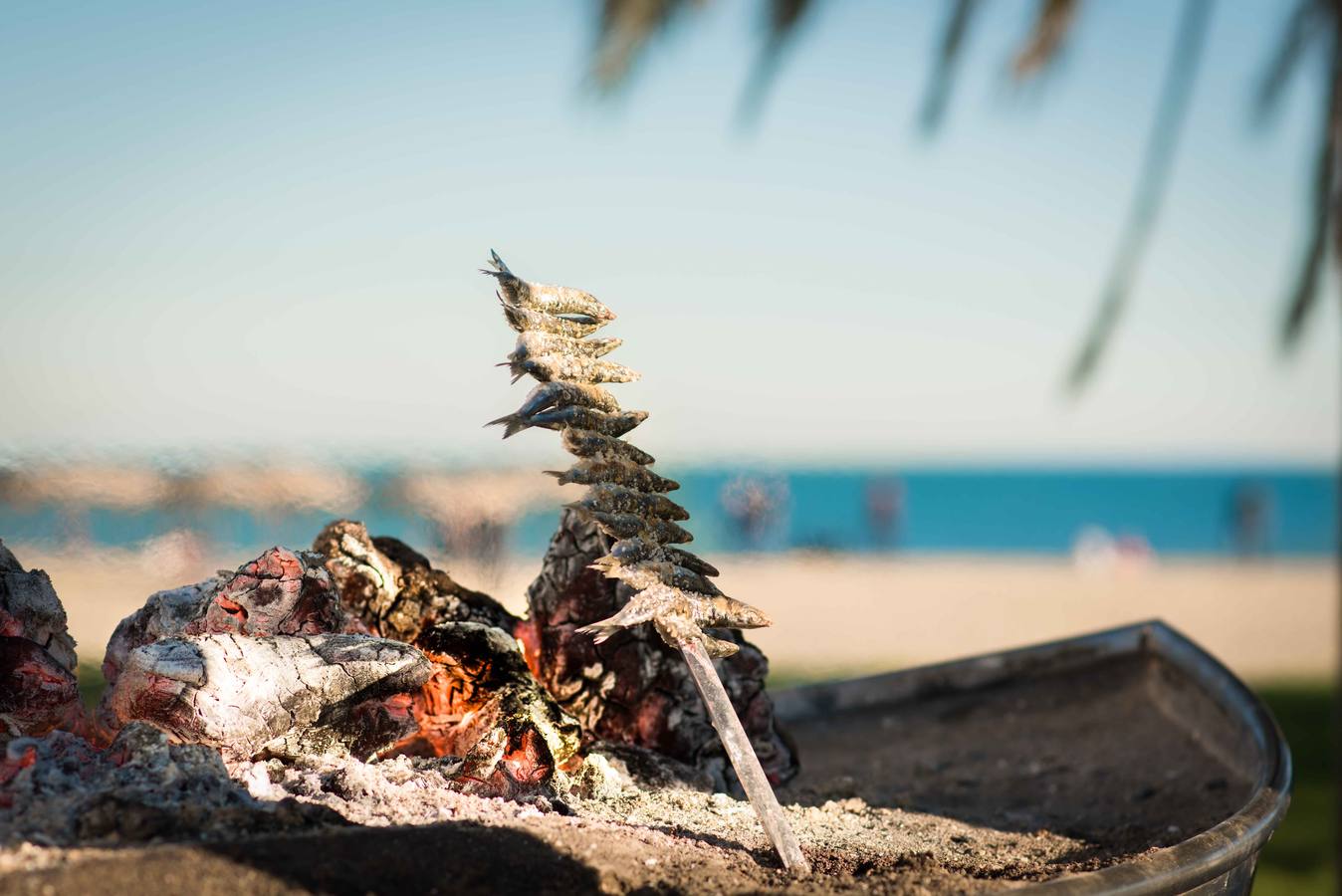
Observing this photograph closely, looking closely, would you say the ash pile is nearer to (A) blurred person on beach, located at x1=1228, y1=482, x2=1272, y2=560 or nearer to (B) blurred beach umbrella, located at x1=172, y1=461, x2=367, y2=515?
(B) blurred beach umbrella, located at x1=172, y1=461, x2=367, y2=515

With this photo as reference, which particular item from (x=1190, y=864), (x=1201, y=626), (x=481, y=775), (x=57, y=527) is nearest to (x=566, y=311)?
(x=481, y=775)

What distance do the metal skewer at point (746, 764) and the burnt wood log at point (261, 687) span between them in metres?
0.56

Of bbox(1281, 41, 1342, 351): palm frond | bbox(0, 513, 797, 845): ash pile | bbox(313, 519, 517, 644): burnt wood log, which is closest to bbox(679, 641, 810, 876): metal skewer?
bbox(0, 513, 797, 845): ash pile

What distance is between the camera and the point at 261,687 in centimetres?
207

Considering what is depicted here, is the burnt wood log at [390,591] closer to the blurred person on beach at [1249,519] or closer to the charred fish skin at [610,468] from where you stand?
the charred fish skin at [610,468]

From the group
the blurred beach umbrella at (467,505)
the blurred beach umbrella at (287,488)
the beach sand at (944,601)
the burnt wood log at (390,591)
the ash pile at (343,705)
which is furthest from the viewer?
the beach sand at (944,601)

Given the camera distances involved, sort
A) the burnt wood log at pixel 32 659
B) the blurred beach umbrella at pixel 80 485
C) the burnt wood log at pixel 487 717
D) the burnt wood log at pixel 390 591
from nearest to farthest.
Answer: the burnt wood log at pixel 32 659 < the burnt wood log at pixel 487 717 < the burnt wood log at pixel 390 591 < the blurred beach umbrella at pixel 80 485

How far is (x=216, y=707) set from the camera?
202 cm

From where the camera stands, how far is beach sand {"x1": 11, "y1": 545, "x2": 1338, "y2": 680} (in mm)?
3869

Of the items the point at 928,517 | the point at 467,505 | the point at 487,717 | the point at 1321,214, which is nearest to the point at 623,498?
the point at 487,717

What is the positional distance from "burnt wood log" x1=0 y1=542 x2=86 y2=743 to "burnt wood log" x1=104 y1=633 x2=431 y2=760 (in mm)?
124

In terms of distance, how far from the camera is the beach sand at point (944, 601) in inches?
152

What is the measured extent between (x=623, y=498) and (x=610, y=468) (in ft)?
0.19

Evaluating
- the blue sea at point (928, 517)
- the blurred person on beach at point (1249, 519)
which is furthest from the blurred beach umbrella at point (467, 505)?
the blurred person on beach at point (1249, 519)
